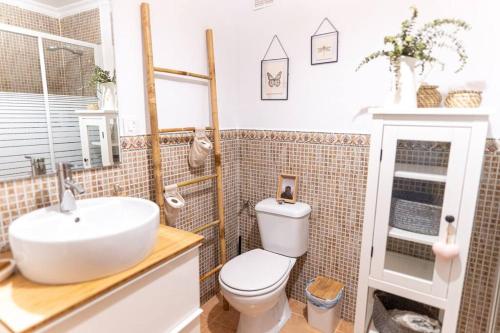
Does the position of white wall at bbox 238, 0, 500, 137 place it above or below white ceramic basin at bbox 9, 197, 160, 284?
above

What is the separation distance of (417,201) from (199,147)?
1206mm

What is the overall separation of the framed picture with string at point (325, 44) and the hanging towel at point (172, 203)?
3.82 ft

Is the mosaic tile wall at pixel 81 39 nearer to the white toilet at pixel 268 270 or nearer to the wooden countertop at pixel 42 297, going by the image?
the wooden countertop at pixel 42 297

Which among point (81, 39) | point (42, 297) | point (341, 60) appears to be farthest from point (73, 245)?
point (341, 60)

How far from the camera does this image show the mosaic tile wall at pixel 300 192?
1385 millimetres

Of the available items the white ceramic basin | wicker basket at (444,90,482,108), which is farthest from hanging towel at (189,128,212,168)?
wicker basket at (444,90,482,108)

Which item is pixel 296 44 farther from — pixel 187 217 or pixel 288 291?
→ pixel 288 291

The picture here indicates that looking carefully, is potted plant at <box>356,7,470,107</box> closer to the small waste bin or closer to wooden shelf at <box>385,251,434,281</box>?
wooden shelf at <box>385,251,434,281</box>

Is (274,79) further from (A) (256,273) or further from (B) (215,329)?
(B) (215,329)

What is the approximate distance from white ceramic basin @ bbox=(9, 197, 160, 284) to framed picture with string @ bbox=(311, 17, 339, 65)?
1.33 metres

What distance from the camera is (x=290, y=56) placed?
6.23 ft

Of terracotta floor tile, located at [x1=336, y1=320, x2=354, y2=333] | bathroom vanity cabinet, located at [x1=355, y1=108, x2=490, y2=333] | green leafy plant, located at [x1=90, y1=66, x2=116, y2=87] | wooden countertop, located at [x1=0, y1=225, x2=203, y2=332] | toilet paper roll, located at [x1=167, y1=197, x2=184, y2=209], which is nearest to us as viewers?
wooden countertop, located at [x1=0, y1=225, x2=203, y2=332]

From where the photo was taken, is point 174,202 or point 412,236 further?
point 174,202

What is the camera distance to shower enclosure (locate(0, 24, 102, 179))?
3.52 ft
